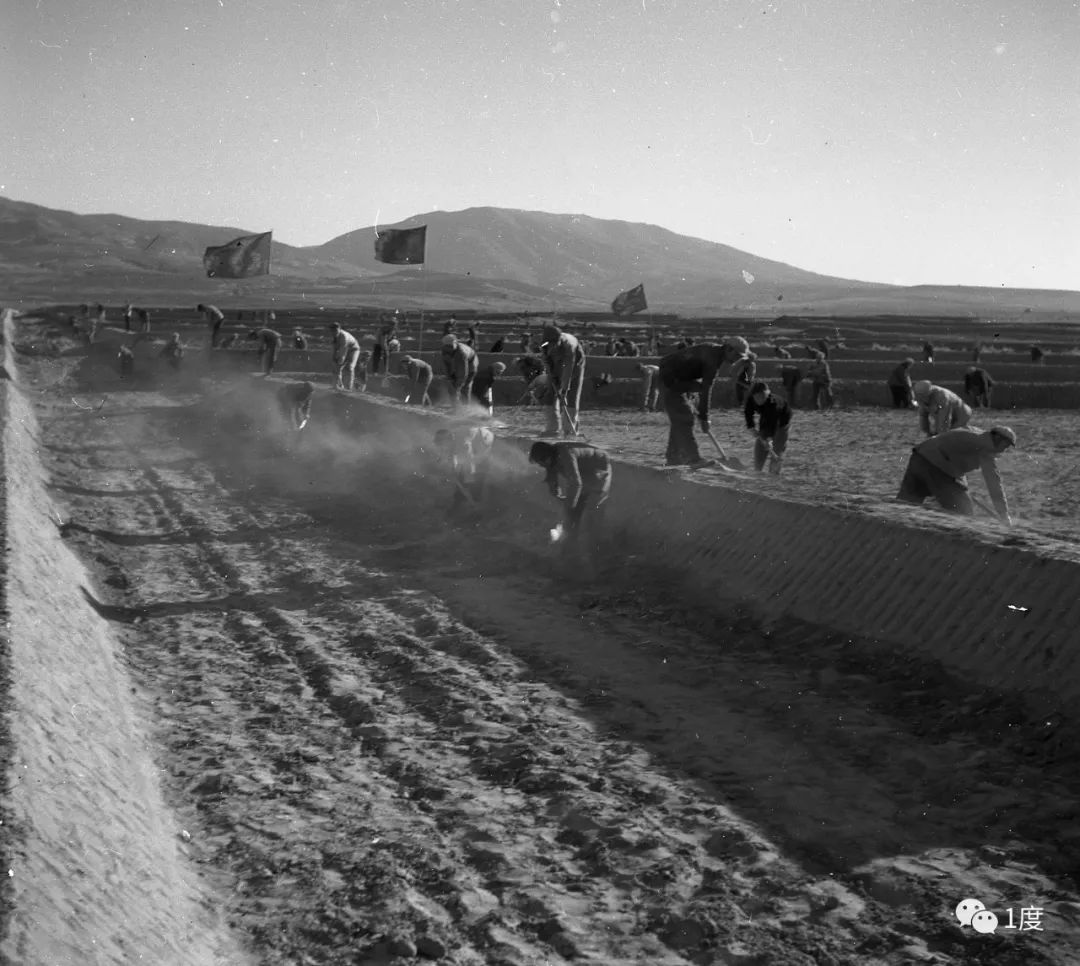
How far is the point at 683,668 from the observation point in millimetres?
7578

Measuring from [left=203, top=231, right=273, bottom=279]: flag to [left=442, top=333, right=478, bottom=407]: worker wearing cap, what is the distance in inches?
364

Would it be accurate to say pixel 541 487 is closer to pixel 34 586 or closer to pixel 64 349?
pixel 34 586

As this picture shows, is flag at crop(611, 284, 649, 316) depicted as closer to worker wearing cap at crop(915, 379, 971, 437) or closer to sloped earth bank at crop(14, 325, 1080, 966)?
worker wearing cap at crop(915, 379, 971, 437)

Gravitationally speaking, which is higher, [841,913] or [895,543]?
[895,543]

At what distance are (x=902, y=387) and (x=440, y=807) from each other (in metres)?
21.5

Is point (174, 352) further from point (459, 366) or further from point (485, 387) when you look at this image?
point (459, 366)

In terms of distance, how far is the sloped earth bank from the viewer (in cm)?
423

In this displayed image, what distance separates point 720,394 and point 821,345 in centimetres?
853

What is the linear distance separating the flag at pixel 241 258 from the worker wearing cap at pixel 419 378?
515 centimetres

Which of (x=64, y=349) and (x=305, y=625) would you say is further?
(x=64, y=349)

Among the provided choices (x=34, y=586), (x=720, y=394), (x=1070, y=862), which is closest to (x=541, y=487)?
(x=34, y=586)

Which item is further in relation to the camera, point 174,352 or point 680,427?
point 174,352

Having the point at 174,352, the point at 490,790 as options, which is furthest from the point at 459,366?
the point at 174,352

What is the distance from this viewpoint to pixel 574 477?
32.9ft
